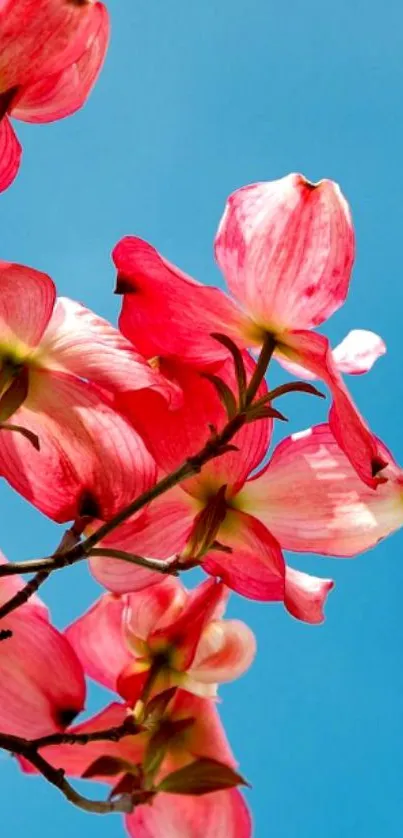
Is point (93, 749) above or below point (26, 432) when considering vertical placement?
below

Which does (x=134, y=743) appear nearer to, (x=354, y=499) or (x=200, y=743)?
(x=200, y=743)

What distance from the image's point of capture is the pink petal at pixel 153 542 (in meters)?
0.58

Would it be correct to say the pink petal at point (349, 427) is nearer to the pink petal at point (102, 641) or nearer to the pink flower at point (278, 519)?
the pink flower at point (278, 519)

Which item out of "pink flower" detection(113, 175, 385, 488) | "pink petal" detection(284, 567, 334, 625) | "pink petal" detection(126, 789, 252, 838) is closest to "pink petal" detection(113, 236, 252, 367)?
"pink flower" detection(113, 175, 385, 488)

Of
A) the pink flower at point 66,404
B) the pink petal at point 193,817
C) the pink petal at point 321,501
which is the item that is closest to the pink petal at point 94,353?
the pink flower at point 66,404

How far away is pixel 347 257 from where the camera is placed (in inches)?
21.3

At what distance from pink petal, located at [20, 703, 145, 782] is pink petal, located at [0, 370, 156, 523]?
14cm

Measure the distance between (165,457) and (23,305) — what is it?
0.36ft

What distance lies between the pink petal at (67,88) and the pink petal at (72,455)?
0.43 feet

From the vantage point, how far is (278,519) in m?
0.61

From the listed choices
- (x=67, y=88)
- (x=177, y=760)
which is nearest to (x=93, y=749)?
(x=177, y=760)

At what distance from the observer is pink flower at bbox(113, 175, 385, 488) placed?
0.54 meters

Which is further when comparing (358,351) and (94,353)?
(358,351)

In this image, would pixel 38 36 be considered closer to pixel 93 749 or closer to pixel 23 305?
pixel 23 305
